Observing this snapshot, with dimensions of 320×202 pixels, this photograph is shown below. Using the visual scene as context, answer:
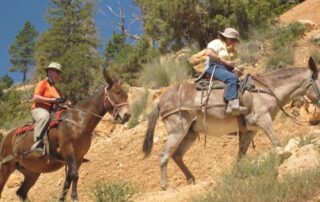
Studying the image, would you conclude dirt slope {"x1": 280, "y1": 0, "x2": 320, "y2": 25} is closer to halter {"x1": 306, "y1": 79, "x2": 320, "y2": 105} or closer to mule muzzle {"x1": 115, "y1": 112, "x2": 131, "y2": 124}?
halter {"x1": 306, "y1": 79, "x2": 320, "y2": 105}

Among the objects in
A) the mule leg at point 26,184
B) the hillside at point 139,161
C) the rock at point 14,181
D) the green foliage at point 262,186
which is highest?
the green foliage at point 262,186

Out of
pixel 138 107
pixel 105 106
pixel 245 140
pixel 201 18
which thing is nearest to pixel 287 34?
pixel 201 18

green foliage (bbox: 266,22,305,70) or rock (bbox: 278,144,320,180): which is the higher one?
green foliage (bbox: 266,22,305,70)

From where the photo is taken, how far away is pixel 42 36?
34.4m

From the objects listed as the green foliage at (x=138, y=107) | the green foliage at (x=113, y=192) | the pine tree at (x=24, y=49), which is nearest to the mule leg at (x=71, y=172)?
the green foliage at (x=113, y=192)

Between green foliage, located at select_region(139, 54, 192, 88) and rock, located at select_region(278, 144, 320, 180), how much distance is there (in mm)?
12843

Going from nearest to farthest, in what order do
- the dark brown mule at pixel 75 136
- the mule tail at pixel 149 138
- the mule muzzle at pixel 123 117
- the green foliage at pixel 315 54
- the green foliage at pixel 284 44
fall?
the dark brown mule at pixel 75 136, the mule muzzle at pixel 123 117, the mule tail at pixel 149 138, the green foliage at pixel 315 54, the green foliage at pixel 284 44

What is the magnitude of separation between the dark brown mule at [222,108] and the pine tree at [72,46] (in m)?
15.8

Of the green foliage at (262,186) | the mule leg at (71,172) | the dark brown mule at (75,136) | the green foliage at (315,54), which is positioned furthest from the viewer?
the green foliage at (315,54)

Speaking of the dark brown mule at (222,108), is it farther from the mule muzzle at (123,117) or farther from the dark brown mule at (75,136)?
the dark brown mule at (75,136)

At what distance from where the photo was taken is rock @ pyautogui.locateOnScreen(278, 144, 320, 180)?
25.6ft

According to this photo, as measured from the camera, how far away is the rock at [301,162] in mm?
7803

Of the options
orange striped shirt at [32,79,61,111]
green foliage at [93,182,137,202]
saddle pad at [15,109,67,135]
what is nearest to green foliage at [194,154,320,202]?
green foliage at [93,182,137,202]

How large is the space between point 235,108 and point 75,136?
118 inches
